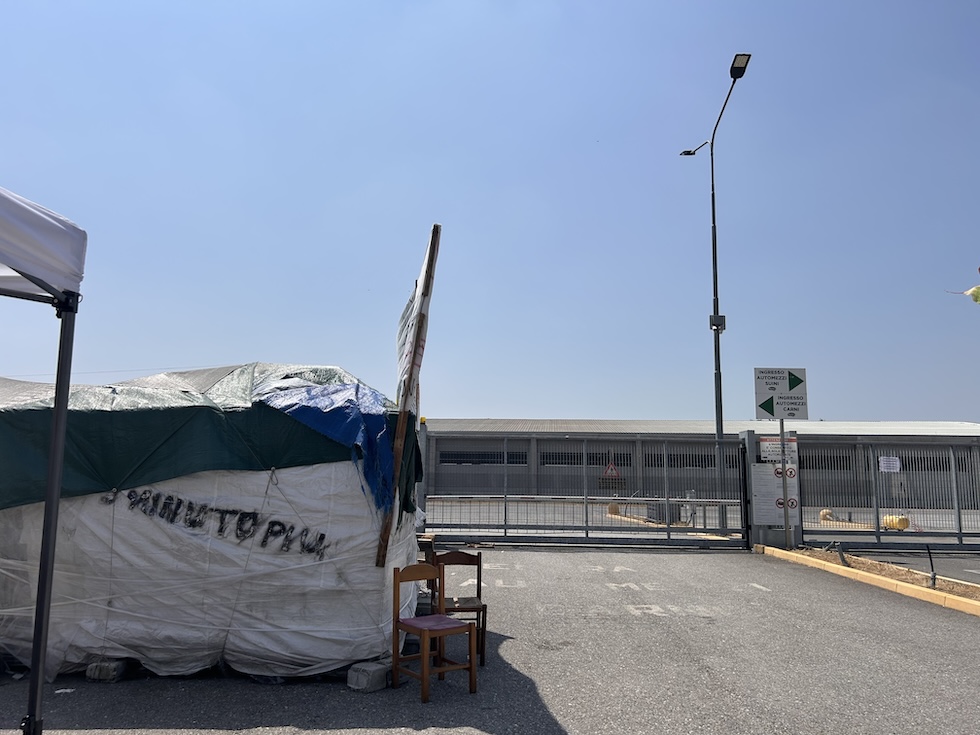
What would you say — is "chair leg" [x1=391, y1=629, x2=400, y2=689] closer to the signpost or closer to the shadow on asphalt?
the shadow on asphalt

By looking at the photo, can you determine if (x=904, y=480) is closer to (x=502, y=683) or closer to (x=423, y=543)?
(x=423, y=543)

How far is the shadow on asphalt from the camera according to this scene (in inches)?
199

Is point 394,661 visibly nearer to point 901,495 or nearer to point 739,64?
point 739,64

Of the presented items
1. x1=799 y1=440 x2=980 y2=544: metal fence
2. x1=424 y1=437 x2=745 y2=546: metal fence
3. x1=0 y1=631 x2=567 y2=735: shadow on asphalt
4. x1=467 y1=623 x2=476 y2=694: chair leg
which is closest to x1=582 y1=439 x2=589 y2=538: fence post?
x1=424 y1=437 x2=745 y2=546: metal fence

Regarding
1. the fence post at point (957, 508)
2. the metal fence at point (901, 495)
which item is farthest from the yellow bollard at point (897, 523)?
the fence post at point (957, 508)

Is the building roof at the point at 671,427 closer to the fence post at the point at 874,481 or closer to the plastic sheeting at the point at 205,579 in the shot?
the fence post at the point at 874,481

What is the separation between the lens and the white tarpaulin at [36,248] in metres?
3.25

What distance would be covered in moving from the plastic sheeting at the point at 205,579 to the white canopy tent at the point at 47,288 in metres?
2.76

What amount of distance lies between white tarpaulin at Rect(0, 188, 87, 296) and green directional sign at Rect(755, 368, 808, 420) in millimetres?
14524

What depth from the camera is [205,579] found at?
242 inches

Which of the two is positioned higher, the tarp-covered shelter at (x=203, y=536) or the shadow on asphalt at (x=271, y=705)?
the tarp-covered shelter at (x=203, y=536)

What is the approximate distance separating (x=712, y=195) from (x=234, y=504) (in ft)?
53.3

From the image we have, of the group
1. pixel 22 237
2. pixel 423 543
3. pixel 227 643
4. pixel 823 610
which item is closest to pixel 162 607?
pixel 227 643

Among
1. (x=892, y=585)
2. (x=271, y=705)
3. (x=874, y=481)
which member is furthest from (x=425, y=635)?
(x=874, y=481)
